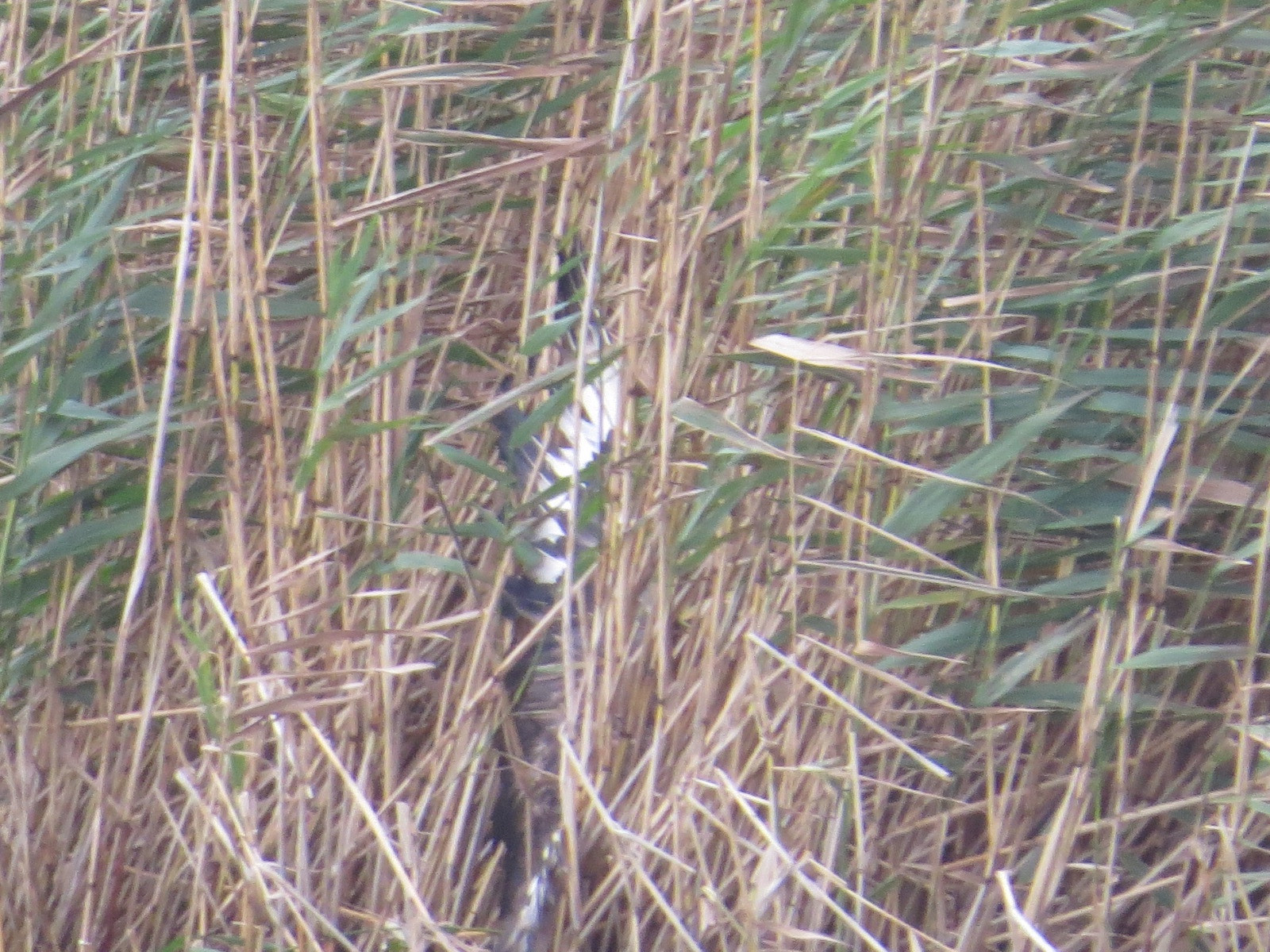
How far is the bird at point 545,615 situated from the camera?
134cm

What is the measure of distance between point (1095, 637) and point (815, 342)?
375 millimetres

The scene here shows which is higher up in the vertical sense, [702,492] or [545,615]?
[702,492]

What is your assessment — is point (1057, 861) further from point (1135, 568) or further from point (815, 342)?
point (815, 342)

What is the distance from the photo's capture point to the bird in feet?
4.38

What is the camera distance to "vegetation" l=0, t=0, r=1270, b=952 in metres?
1.25

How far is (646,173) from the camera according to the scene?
1323 millimetres

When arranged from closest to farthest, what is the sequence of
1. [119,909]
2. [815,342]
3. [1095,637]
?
[815,342], [1095,637], [119,909]

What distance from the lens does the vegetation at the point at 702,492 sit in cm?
125

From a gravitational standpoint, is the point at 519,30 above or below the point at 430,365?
above

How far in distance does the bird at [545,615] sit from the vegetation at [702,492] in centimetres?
3

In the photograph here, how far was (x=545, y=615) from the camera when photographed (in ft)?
4.49

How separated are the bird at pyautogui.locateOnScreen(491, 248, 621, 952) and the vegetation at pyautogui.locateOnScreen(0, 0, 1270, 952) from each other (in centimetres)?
3

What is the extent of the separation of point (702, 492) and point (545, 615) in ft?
0.69

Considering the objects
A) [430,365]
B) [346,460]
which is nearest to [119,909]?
[346,460]
